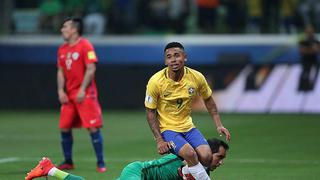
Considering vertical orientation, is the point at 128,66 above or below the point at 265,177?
below

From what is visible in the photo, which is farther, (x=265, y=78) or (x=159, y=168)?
(x=265, y=78)

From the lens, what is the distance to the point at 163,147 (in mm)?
10859

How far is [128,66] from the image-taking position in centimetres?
2806

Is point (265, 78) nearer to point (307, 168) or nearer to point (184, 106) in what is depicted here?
point (307, 168)

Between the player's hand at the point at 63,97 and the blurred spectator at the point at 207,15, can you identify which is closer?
the player's hand at the point at 63,97

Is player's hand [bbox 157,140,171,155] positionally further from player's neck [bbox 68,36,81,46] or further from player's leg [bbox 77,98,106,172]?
player's neck [bbox 68,36,81,46]

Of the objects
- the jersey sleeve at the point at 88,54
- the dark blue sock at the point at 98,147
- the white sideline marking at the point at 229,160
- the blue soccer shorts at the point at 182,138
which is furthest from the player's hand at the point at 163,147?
the white sideline marking at the point at 229,160

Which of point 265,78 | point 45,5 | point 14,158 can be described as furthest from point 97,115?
point 45,5

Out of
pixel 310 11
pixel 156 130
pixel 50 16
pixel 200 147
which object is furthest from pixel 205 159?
pixel 50 16

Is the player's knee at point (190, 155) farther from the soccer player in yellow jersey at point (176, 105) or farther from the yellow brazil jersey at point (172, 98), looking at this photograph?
the yellow brazil jersey at point (172, 98)

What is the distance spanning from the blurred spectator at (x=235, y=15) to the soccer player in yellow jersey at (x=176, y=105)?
18.1 m

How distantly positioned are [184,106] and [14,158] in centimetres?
532

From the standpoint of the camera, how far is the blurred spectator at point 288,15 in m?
29.2

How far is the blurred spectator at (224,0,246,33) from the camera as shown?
96.5 ft
